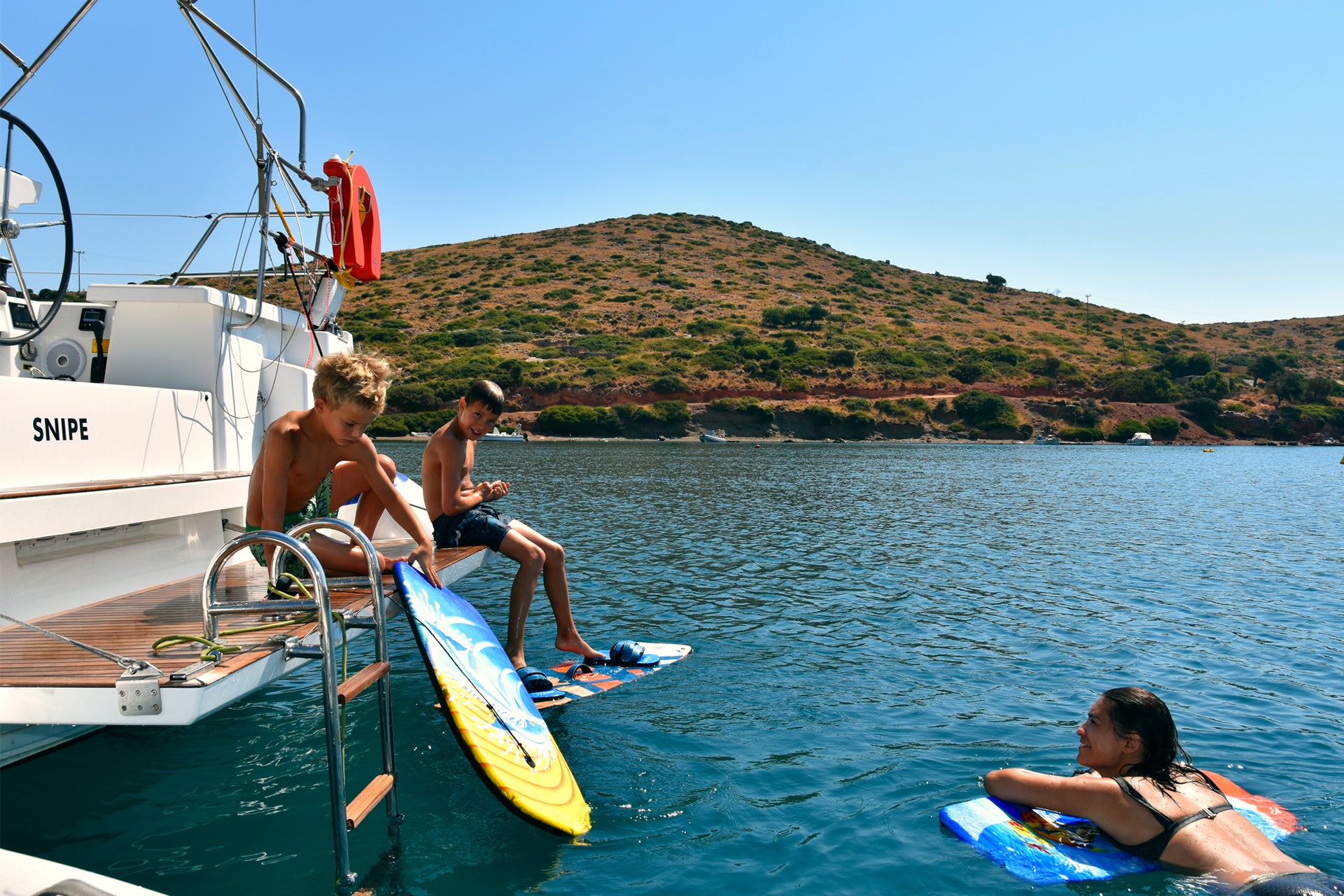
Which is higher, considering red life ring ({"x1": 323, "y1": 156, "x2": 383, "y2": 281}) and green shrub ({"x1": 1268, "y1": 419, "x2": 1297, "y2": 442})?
red life ring ({"x1": 323, "y1": 156, "x2": 383, "y2": 281})

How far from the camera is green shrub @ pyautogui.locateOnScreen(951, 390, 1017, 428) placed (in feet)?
202

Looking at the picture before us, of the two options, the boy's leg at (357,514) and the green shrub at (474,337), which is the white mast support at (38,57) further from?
the green shrub at (474,337)

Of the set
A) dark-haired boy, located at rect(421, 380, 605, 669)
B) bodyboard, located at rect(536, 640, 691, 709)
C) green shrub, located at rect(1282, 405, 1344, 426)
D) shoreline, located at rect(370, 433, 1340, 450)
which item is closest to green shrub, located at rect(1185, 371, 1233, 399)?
green shrub, located at rect(1282, 405, 1344, 426)

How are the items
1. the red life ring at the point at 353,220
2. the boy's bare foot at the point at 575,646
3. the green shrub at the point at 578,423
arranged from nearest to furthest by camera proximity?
the boy's bare foot at the point at 575,646
the red life ring at the point at 353,220
the green shrub at the point at 578,423

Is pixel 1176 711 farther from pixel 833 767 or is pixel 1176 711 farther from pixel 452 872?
pixel 452 872

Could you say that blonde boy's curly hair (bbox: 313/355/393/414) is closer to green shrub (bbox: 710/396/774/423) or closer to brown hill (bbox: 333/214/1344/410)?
brown hill (bbox: 333/214/1344/410)

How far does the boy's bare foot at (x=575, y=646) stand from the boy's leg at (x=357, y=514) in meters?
1.68

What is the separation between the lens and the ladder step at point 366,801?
12.3 ft

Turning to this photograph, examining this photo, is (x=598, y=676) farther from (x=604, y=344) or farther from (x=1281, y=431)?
(x=1281, y=431)

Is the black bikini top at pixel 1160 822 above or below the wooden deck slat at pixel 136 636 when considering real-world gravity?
below

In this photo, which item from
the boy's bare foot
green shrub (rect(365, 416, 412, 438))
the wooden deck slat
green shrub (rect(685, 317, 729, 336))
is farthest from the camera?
green shrub (rect(685, 317, 729, 336))

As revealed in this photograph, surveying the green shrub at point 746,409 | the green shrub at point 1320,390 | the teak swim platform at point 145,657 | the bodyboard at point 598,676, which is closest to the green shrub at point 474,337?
the green shrub at point 746,409

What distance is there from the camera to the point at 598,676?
7.12 meters

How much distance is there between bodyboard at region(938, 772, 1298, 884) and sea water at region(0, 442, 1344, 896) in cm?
8
